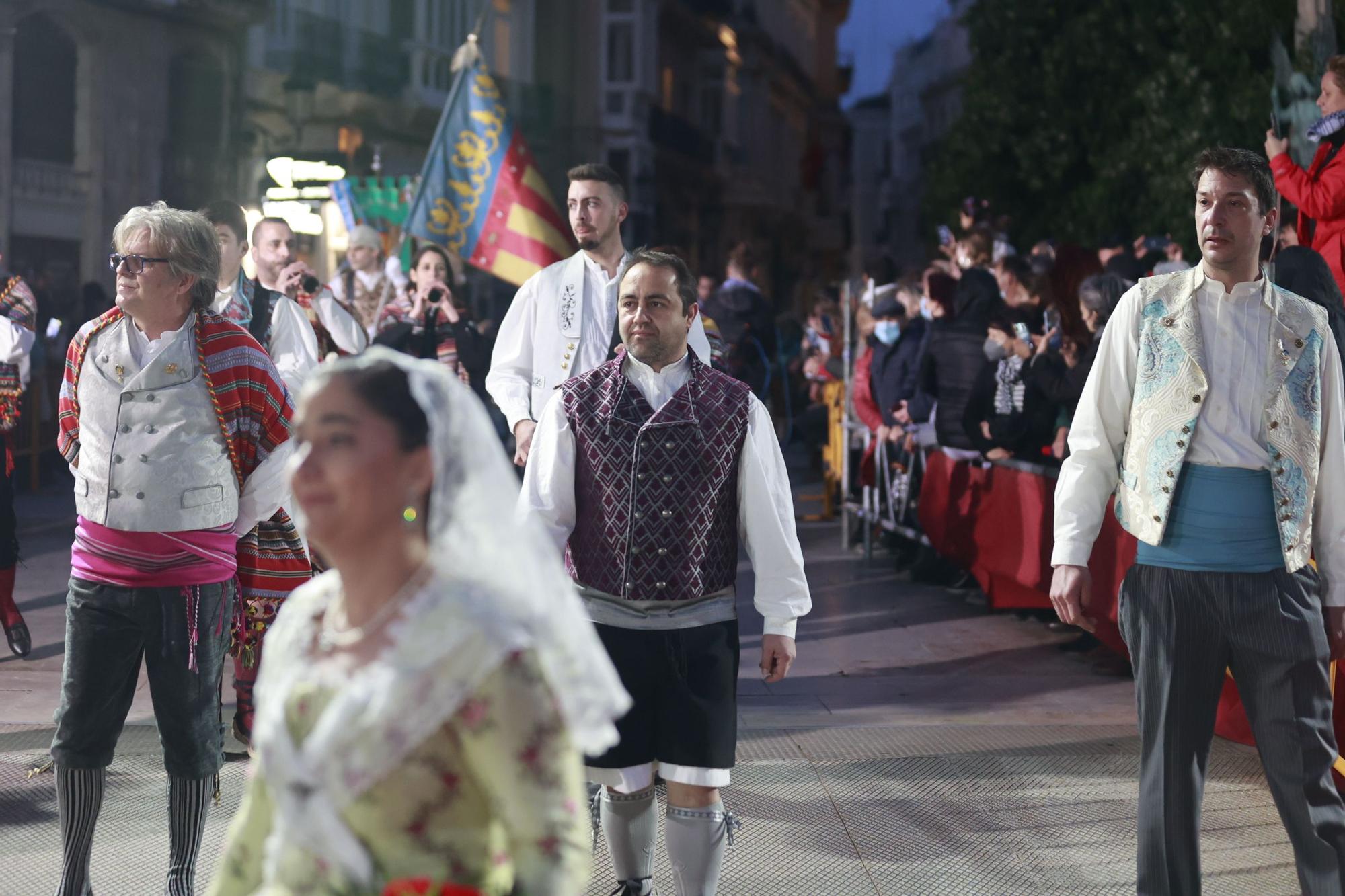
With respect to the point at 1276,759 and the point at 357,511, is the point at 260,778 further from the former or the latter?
the point at 1276,759

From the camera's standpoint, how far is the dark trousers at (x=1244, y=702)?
12.7ft

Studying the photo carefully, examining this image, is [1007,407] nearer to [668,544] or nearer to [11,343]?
[11,343]

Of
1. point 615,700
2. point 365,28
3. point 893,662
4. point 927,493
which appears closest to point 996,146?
point 365,28

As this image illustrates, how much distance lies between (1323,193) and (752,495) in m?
3.17

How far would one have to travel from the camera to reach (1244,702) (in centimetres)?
400

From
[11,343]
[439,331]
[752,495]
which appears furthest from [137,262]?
[439,331]

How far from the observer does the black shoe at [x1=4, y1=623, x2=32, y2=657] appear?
26.1ft

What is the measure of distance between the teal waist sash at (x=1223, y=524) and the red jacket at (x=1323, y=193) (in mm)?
2544

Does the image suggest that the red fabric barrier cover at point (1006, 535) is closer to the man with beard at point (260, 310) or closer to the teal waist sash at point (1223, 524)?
the teal waist sash at point (1223, 524)

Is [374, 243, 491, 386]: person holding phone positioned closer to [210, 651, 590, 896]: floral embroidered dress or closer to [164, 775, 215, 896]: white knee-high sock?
[164, 775, 215, 896]: white knee-high sock

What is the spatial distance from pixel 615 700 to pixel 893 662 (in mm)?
6195

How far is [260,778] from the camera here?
2.39 m

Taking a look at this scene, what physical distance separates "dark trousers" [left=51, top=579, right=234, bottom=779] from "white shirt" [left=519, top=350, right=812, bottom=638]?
1007mm

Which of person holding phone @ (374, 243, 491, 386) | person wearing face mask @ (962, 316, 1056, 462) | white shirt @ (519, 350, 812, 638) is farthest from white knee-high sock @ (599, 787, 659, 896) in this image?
person holding phone @ (374, 243, 491, 386)
